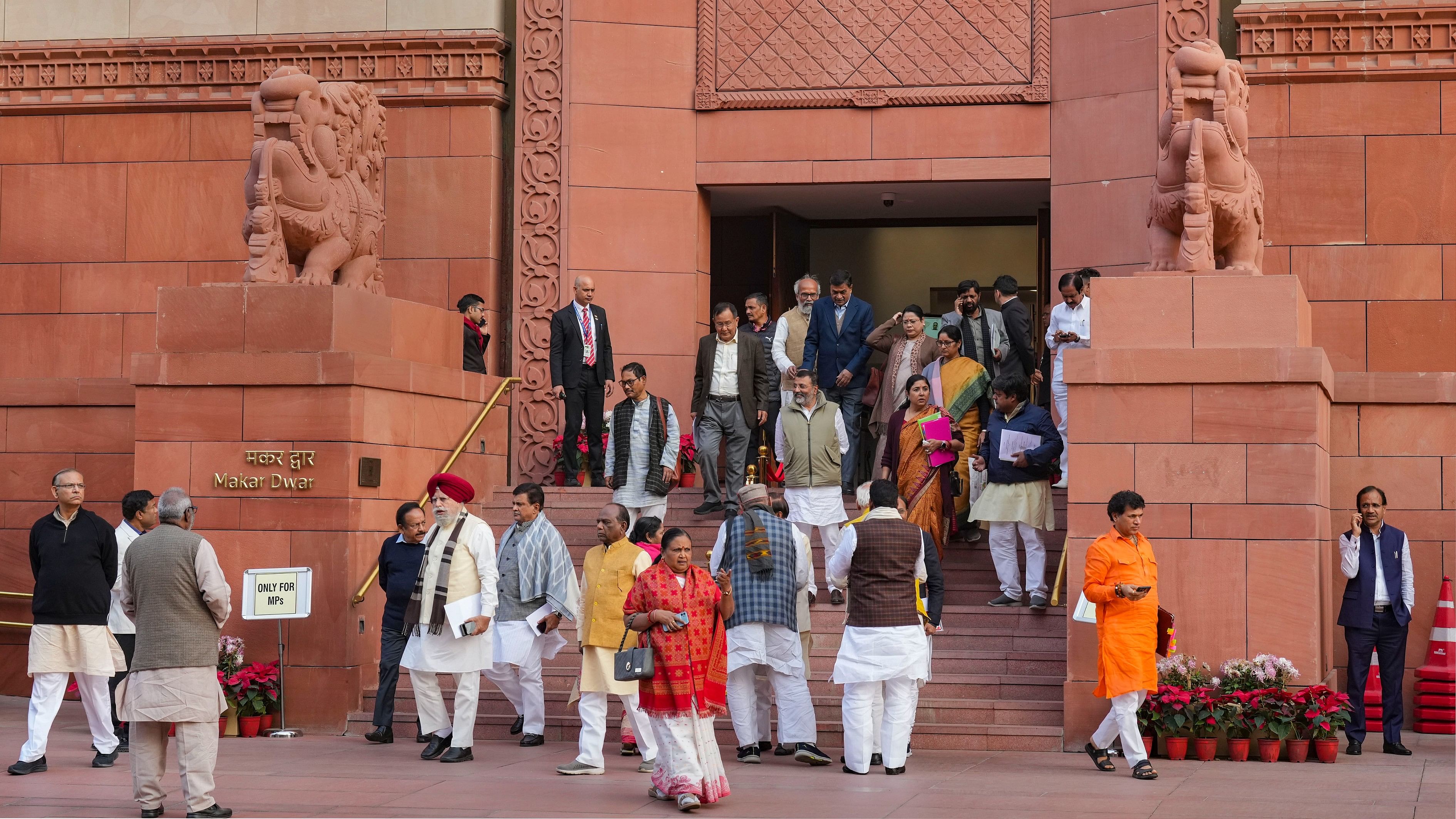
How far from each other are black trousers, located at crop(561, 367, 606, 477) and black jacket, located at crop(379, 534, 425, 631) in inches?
146

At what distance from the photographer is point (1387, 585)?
11141 mm

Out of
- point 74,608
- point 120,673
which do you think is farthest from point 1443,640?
point 74,608

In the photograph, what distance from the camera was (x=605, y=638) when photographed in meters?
9.80

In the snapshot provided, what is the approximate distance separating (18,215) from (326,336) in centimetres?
669

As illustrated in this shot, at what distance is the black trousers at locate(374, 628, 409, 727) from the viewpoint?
36.2ft

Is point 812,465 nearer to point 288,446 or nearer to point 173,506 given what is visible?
point 288,446

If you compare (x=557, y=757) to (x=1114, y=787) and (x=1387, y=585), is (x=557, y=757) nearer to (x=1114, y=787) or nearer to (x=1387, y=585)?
(x=1114, y=787)

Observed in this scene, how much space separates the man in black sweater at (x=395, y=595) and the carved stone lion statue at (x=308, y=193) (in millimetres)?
2526

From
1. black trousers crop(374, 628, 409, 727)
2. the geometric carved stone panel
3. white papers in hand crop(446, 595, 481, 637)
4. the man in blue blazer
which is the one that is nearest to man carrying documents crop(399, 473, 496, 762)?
white papers in hand crop(446, 595, 481, 637)

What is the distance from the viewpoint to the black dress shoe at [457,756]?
10.0 meters

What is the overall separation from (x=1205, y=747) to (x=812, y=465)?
3.77 meters

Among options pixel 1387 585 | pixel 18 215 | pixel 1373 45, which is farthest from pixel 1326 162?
pixel 18 215

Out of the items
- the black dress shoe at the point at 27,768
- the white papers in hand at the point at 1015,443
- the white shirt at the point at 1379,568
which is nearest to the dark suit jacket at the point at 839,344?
the white papers in hand at the point at 1015,443

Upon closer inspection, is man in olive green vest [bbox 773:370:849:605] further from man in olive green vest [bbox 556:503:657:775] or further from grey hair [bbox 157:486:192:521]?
grey hair [bbox 157:486:192:521]
